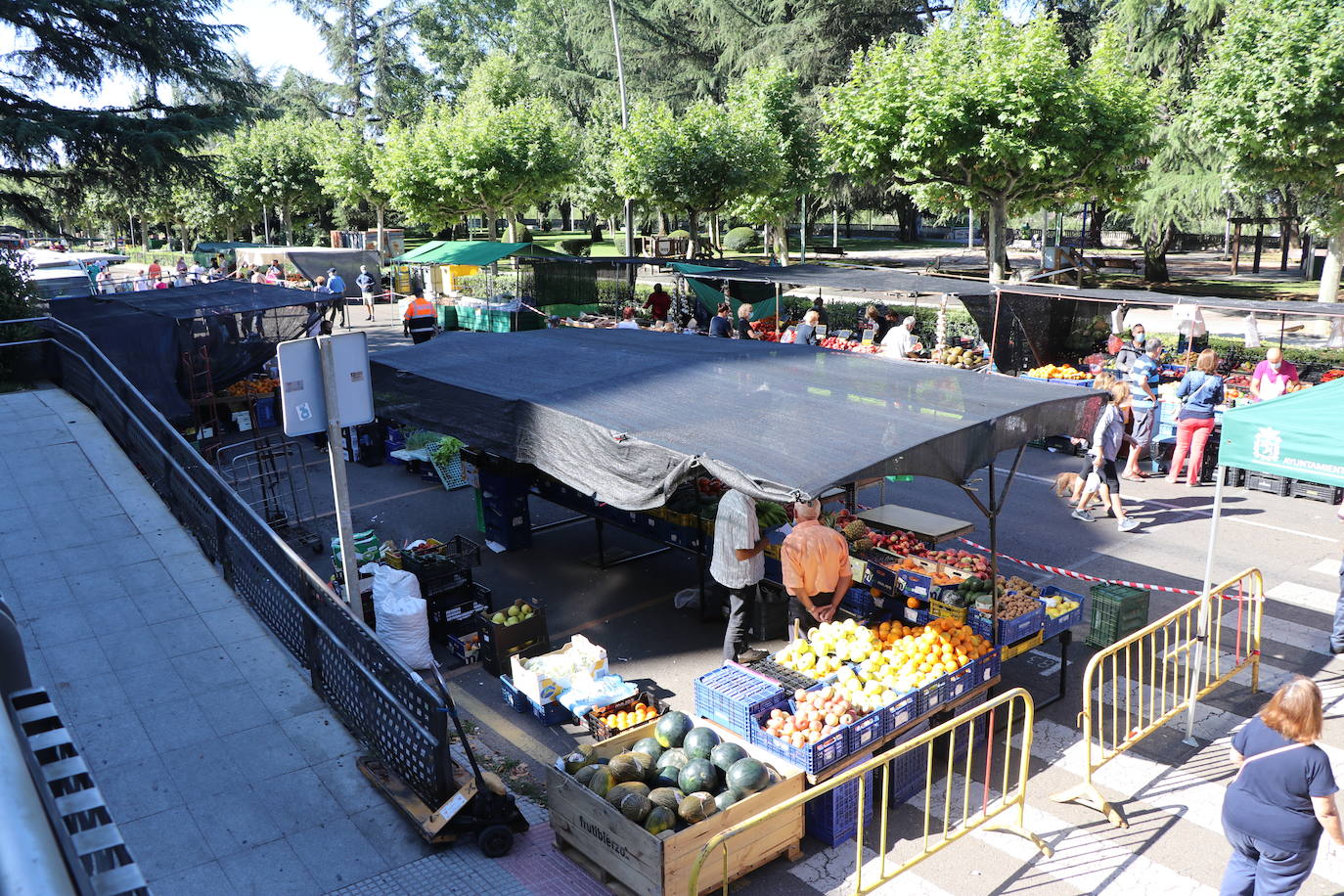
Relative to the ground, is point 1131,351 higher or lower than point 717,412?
lower

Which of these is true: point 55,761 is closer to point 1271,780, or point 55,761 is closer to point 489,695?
point 1271,780

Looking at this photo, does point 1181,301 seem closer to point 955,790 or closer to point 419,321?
point 955,790

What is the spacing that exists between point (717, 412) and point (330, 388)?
10.8ft

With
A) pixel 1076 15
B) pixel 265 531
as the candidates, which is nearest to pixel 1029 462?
pixel 265 531

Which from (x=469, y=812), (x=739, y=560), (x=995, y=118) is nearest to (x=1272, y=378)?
(x=739, y=560)

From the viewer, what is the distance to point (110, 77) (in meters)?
21.5

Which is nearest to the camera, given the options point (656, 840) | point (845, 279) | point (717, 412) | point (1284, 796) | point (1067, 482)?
point (1284, 796)

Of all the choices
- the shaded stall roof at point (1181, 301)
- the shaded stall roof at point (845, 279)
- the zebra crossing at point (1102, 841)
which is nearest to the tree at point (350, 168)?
the shaded stall roof at point (845, 279)

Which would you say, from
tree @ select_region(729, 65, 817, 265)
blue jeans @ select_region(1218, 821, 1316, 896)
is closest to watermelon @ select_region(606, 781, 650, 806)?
blue jeans @ select_region(1218, 821, 1316, 896)

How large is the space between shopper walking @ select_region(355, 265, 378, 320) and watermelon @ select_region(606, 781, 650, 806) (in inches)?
1170

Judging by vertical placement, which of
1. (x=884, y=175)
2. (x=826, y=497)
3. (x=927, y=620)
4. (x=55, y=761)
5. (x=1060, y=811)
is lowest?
(x=1060, y=811)

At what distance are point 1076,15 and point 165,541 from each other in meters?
38.7

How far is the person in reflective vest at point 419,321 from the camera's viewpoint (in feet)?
65.2

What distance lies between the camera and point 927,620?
7.89 meters
